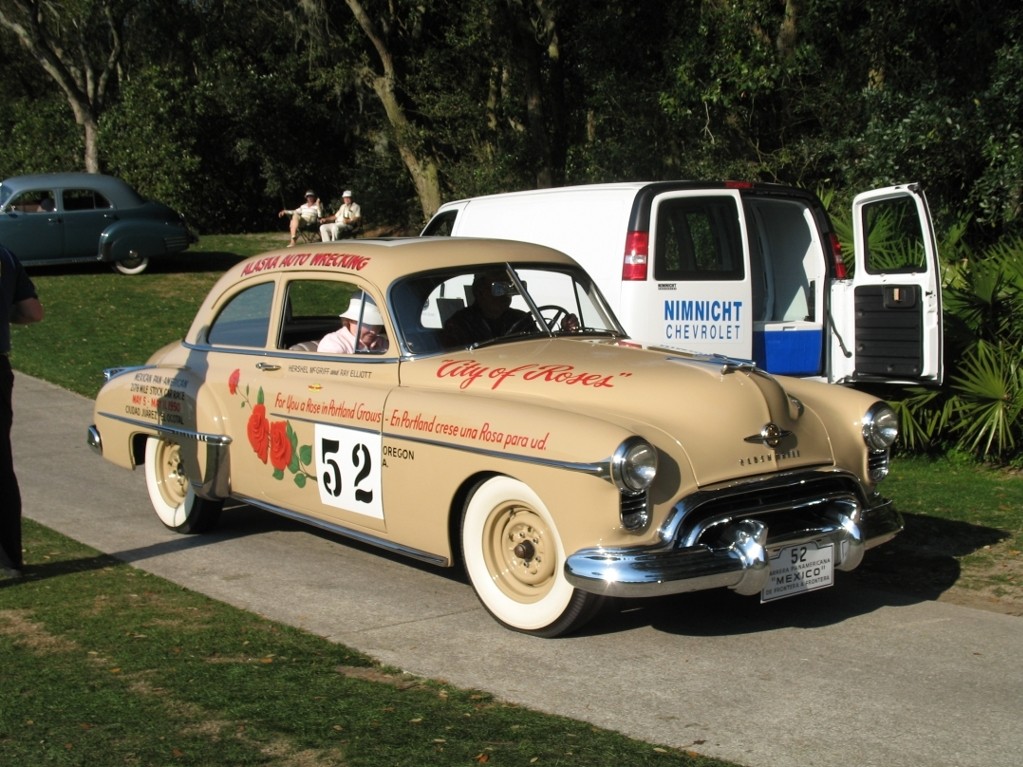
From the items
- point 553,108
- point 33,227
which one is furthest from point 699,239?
point 553,108

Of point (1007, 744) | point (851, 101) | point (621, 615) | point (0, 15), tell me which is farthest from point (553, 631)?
point (0, 15)

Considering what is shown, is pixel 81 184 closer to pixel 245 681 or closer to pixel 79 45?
pixel 79 45

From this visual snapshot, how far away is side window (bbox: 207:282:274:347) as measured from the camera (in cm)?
762

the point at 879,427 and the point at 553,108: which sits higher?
the point at 553,108

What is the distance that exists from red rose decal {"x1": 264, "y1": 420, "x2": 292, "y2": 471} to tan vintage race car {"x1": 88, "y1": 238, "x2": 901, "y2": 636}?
0.7 inches

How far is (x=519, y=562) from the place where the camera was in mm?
5887

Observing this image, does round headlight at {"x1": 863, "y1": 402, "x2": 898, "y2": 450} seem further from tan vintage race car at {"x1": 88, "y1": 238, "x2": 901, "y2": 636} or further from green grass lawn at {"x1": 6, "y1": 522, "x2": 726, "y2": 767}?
green grass lawn at {"x1": 6, "y1": 522, "x2": 726, "y2": 767}

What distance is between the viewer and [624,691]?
509cm

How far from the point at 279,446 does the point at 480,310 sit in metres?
1.42

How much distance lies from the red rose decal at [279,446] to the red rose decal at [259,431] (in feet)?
0.18

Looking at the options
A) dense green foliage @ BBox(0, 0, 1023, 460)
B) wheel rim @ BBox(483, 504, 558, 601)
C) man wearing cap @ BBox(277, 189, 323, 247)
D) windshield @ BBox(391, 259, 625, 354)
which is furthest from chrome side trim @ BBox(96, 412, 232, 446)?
man wearing cap @ BBox(277, 189, 323, 247)

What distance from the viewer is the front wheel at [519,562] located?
5.64 meters

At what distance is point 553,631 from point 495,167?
66.4 ft

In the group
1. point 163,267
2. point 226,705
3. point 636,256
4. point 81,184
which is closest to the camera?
point 226,705
